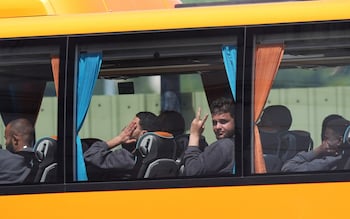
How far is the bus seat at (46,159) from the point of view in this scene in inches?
261

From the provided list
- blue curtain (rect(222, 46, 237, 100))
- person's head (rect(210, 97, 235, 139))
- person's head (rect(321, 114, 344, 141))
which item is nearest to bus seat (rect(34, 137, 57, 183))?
person's head (rect(210, 97, 235, 139))

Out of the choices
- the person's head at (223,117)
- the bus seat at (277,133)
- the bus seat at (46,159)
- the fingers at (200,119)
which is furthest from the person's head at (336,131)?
the bus seat at (46,159)

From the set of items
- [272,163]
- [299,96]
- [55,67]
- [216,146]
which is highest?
[55,67]

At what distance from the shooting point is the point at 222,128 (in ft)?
21.0

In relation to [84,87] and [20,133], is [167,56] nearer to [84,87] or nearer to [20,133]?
[84,87]

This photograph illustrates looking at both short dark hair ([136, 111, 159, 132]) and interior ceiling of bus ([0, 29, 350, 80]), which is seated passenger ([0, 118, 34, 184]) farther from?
short dark hair ([136, 111, 159, 132])

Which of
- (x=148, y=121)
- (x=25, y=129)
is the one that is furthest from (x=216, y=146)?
(x=25, y=129)

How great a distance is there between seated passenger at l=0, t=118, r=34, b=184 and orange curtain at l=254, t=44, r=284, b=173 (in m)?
1.68

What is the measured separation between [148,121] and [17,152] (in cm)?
103

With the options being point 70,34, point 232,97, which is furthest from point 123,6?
point 232,97

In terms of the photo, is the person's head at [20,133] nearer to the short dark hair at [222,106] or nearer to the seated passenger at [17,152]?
the seated passenger at [17,152]

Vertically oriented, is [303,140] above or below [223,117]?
below

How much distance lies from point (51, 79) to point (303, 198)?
2033 millimetres

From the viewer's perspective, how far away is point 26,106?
6.74 meters
